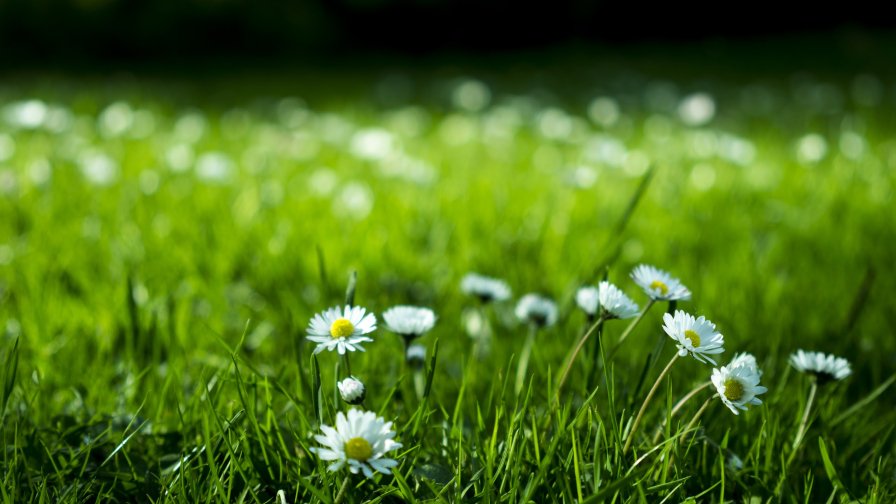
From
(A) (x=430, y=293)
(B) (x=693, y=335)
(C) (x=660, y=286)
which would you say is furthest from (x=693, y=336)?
(A) (x=430, y=293)

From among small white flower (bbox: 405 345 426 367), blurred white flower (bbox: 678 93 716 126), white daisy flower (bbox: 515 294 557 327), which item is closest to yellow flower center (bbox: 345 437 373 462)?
small white flower (bbox: 405 345 426 367)

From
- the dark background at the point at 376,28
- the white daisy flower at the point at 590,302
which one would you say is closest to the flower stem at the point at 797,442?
the white daisy flower at the point at 590,302

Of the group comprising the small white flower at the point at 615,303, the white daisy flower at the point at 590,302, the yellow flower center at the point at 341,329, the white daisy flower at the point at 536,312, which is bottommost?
the white daisy flower at the point at 536,312

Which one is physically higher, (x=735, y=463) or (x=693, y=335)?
(x=693, y=335)

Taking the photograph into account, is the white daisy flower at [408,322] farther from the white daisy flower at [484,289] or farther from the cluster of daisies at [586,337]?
the white daisy flower at [484,289]

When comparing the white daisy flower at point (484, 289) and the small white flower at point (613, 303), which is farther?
the white daisy flower at point (484, 289)

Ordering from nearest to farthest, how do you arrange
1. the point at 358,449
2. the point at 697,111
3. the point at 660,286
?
the point at 358,449 → the point at 660,286 → the point at 697,111

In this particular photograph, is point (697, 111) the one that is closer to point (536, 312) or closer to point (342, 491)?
point (536, 312)
